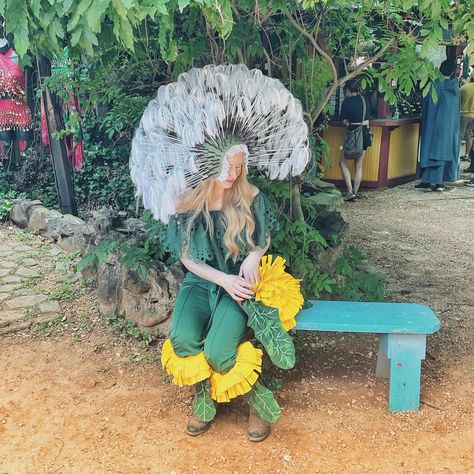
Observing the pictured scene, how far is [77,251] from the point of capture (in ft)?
17.0

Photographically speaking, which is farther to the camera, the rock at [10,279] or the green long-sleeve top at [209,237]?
the rock at [10,279]

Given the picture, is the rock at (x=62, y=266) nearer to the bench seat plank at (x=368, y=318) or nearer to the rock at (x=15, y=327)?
the rock at (x=15, y=327)

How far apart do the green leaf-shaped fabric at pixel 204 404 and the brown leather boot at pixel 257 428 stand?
7.0 inches

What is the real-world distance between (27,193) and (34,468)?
4.65m

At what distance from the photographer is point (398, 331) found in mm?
2750

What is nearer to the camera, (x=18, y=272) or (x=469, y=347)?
(x=469, y=347)

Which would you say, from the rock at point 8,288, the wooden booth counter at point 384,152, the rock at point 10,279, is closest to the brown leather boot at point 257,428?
the rock at point 8,288

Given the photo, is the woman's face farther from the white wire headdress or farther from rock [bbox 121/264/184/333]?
rock [bbox 121/264/184/333]

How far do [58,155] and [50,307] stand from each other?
2.25 meters

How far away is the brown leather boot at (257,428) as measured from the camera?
8.61 feet

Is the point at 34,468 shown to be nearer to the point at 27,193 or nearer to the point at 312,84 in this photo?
the point at 312,84

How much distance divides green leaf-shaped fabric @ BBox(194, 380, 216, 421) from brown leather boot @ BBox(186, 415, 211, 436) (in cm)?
4

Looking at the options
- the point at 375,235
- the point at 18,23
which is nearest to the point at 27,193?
the point at 375,235

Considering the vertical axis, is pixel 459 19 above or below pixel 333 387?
above
